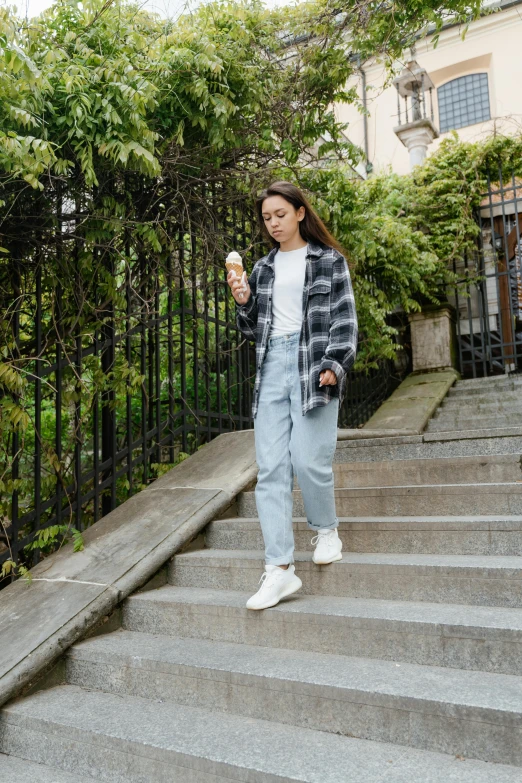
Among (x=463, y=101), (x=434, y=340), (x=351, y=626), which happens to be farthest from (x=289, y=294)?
(x=463, y=101)

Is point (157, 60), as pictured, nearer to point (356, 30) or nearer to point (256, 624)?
point (356, 30)

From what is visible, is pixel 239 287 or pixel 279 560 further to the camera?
pixel 239 287

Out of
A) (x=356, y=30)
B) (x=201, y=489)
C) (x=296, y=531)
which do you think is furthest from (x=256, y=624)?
(x=356, y=30)

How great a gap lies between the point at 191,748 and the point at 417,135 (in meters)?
9.96

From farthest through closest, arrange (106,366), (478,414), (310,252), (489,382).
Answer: (489,382) < (478,414) < (106,366) < (310,252)

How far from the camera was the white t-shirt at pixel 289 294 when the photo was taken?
2.72 metres

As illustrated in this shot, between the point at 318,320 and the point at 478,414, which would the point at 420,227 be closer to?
the point at 478,414

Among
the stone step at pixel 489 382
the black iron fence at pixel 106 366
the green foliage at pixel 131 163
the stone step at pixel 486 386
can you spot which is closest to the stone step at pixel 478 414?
the stone step at pixel 486 386

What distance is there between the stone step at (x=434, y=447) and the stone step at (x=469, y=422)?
123 centimetres

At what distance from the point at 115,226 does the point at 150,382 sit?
118cm

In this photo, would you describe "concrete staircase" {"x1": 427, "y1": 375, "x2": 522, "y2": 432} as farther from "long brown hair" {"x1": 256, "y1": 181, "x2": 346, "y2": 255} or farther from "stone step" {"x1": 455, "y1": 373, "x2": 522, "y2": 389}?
"long brown hair" {"x1": 256, "y1": 181, "x2": 346, "y2": 255}

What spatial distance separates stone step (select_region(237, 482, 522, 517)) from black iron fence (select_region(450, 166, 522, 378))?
4597 mm

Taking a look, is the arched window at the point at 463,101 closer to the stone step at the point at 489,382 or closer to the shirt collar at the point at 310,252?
the stone step at the point at 489,382

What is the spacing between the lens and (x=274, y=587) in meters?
2.52
